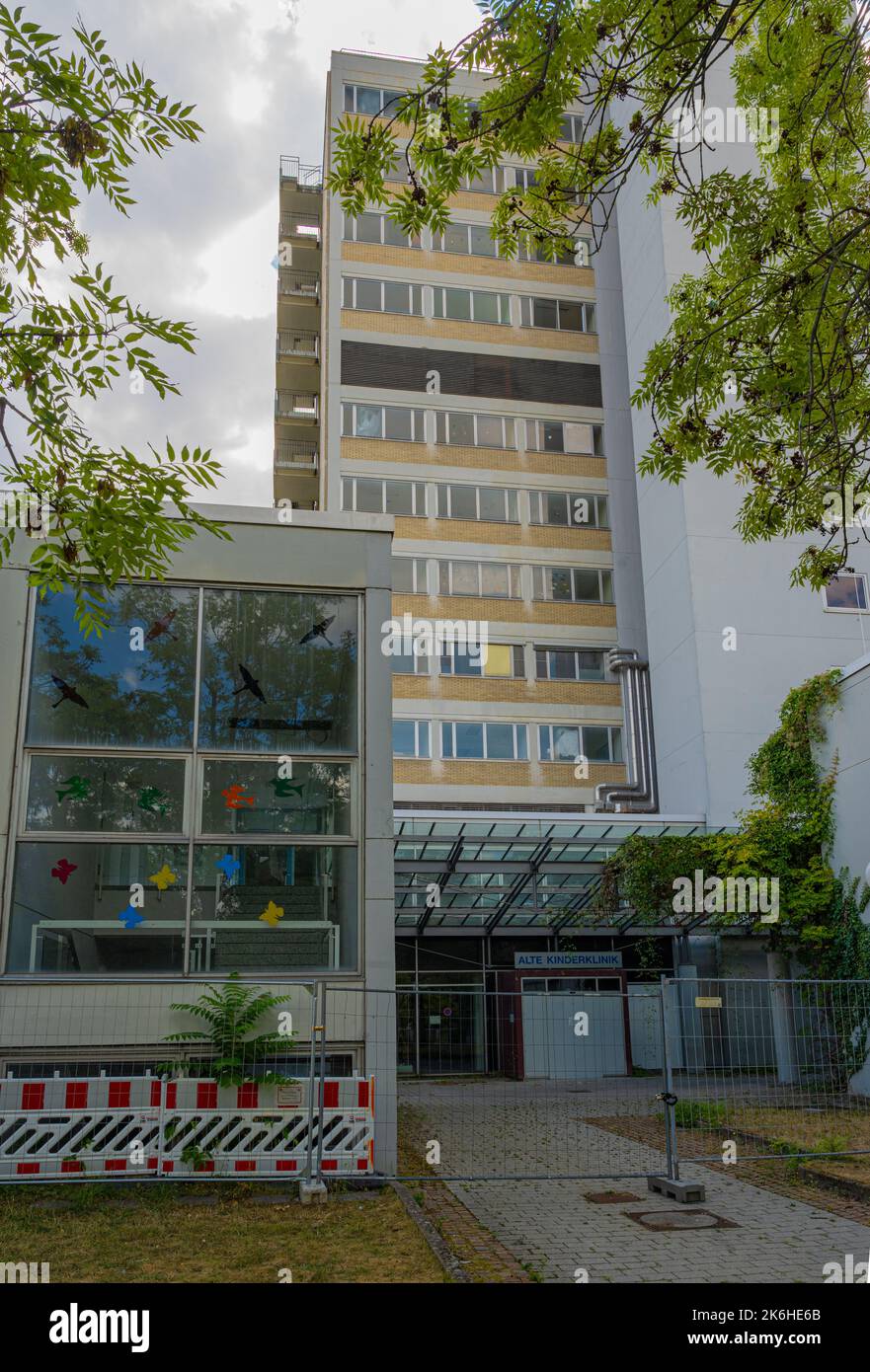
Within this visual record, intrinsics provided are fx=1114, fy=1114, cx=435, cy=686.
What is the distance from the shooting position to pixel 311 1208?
9.19 metres

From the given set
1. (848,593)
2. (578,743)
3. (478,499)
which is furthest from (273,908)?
(478,499)

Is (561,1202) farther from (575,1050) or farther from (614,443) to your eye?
(614,443)

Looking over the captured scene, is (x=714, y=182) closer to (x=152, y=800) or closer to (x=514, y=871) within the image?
(x=152, y=800)

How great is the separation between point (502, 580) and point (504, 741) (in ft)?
16.8

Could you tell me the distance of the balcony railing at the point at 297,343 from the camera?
46.6 m

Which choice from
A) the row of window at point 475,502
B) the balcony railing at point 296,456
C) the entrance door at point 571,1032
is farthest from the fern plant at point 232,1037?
the balcony railing at point 296,456

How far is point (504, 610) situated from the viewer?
113 feet

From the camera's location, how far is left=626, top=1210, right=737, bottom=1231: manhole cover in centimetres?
883

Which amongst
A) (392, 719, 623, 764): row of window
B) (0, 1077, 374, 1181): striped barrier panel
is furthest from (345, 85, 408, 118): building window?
(0, 1077, 374, 1181): striped barrier panel

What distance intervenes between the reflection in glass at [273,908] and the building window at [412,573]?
22646 millimetres

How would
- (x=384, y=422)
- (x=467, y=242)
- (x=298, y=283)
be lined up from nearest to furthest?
(x=384, y=422) → (x=467, y=242) → (x=298, y=283)
